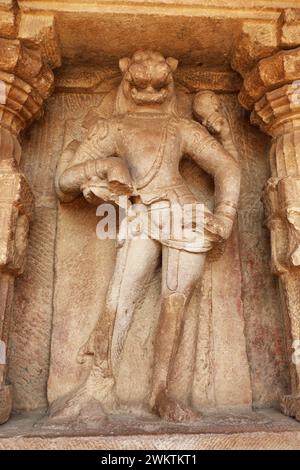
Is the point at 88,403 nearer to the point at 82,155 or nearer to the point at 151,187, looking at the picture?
the point at 151,187

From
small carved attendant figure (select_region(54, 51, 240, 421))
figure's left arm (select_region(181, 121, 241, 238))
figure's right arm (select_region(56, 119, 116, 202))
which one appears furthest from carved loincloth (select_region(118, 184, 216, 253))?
figure's right arm (select_region(56, 119, 116, 202))

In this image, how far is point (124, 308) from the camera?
2645 millimetres

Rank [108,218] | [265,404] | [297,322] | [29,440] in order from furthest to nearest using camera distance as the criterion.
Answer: [108,218] < [265,404] < [297,322] < [29,440]

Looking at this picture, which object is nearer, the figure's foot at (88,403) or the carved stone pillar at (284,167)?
the figure's foot at (88,403)

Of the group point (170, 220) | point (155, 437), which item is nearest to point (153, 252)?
point (170, 220)

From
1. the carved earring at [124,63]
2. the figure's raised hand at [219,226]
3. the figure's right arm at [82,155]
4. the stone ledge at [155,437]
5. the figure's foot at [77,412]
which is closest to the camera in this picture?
the stone ledge at [155,437]

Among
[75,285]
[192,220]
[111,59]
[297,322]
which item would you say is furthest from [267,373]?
[111,59]

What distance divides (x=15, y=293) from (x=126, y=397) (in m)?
0.92

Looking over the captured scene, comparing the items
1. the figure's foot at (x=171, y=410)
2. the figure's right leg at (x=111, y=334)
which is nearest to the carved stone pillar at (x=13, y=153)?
the figure's right leg at (x=111, y=334)

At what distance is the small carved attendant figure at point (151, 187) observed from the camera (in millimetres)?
2574

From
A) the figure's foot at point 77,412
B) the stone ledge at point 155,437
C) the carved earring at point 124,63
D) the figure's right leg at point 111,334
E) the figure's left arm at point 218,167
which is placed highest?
the carved earring at point 124,63

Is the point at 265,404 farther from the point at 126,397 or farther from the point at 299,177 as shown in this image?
the point at 299,177

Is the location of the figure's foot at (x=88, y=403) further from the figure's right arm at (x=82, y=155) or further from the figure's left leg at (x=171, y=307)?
the figure's right arm at (x=82, y=155)

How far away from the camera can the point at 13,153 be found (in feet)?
9.39
